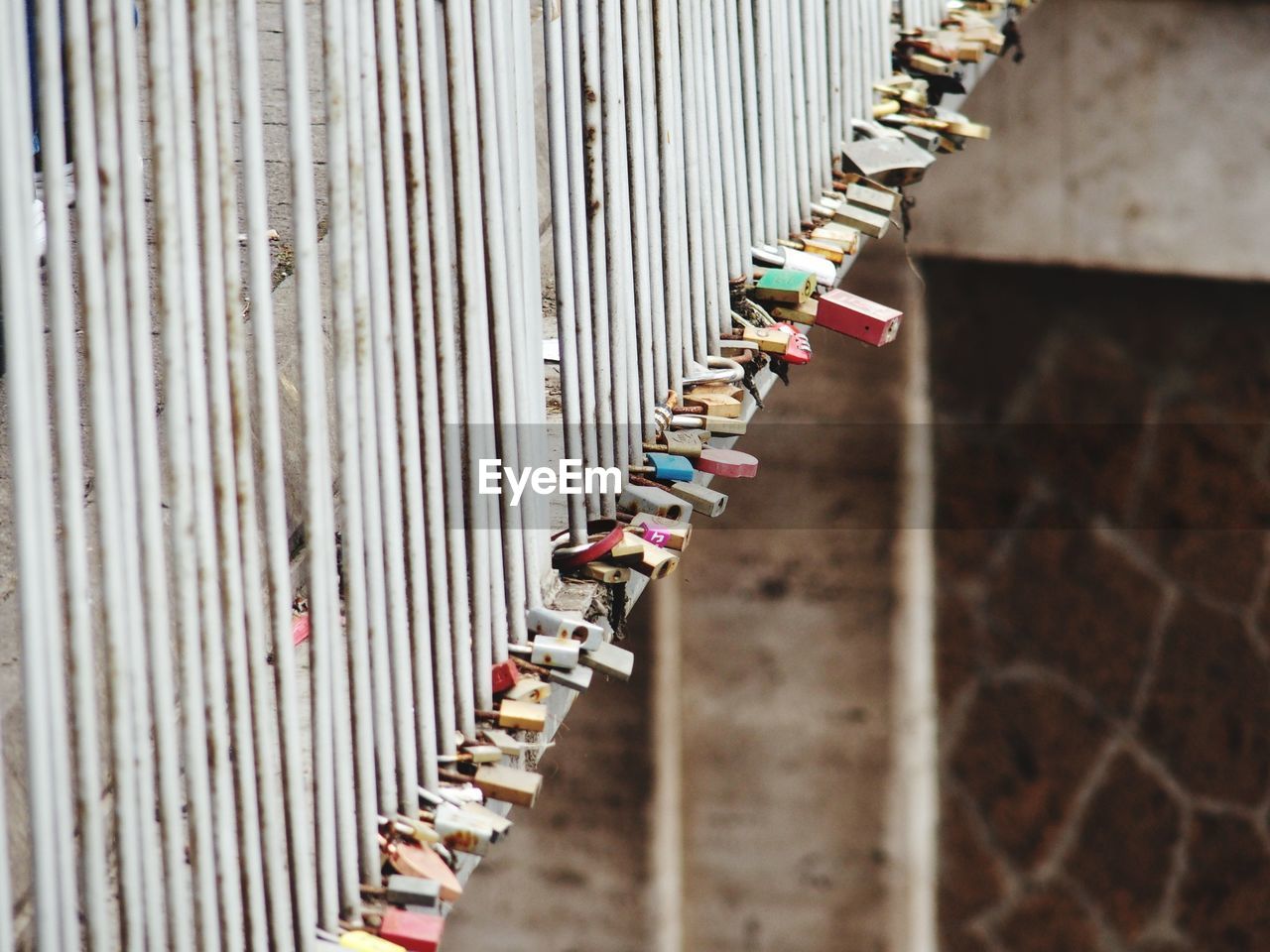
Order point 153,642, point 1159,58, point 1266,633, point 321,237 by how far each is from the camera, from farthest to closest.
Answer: point 1266,633 → point 1159,58 → point 321,237 → point 153,642

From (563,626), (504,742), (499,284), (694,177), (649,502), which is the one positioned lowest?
(504,742)

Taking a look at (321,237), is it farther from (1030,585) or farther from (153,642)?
(1030,585)

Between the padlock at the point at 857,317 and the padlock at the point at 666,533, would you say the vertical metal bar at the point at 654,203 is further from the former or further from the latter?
the padlock at the point at 857,317

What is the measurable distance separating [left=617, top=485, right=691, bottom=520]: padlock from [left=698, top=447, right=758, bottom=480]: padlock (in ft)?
0.36

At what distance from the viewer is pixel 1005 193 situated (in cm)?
462

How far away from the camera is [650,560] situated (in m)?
1.93

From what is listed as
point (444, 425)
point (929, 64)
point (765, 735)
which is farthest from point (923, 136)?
point (765, 735)

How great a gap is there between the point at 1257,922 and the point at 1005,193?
282cm

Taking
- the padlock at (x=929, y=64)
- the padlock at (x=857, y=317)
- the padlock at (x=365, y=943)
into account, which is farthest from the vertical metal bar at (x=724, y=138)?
the padlock at (x=365, y=943)

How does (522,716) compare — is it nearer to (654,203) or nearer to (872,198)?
(654,203)

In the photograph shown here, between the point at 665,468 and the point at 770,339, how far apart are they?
1.05 ft

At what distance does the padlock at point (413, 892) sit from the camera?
1585 mm

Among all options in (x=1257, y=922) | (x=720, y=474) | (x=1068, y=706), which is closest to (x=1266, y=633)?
(x=1068, y=706)

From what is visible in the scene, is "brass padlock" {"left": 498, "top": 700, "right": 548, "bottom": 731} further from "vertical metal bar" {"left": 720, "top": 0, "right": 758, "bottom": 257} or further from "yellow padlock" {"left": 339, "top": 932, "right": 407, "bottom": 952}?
"vertical metal bar" {"left": 720, "top": 0, "right": 758, "bottom": 257}
